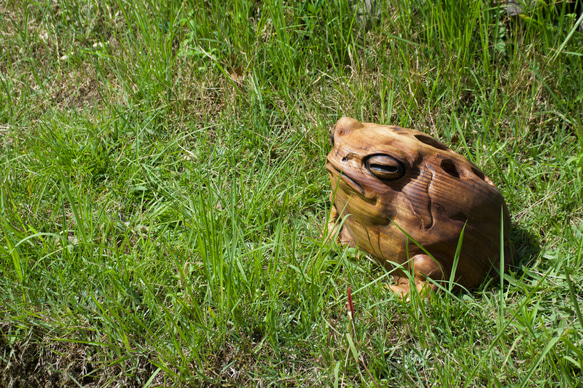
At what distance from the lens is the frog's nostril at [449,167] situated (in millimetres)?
2233

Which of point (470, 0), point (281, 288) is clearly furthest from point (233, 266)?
point (470, 0)

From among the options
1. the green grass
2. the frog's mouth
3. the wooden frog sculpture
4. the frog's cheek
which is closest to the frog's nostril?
the wooden frog sculpture

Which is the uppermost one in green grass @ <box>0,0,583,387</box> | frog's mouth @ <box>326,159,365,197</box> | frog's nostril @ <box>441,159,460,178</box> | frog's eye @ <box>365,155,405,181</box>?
frog's eye @ <box>365,155,405,181</box>

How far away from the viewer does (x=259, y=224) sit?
2.81 metres

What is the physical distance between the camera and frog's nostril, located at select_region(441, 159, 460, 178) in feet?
7.33

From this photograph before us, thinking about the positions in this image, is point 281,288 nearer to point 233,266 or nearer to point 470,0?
point 233,266

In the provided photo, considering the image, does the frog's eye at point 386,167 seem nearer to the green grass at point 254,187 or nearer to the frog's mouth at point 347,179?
the frog's mouth at point 347,179

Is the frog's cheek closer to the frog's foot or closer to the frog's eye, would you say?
the frog's eye

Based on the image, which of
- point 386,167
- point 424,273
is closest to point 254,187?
point 386,167

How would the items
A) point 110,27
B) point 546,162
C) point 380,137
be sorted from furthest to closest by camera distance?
point 110,27 < point 546,162 < point 380,137

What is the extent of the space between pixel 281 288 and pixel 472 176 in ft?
3.30

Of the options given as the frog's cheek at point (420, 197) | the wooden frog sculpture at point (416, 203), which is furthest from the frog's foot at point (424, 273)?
the frog's cheek at point (420, 197)

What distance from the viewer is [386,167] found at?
2.14 m

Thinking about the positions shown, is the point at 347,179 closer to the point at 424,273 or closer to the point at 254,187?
the point at 424,273
